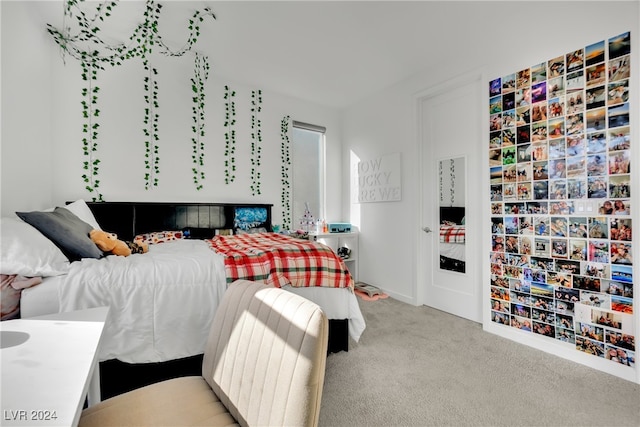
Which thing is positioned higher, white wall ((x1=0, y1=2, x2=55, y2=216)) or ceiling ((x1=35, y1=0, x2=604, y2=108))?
ceiling ((x1=35, y1=0, x2=604, y2=108))

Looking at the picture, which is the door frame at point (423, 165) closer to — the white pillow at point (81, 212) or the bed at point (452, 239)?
the bed at point (452, 239)

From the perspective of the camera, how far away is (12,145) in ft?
6.70

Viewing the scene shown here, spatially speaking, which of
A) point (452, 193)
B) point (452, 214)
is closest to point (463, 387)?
point (452, 214)


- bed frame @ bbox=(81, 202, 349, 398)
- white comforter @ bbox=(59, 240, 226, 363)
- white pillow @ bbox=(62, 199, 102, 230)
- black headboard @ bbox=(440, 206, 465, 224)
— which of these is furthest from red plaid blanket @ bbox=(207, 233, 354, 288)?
black headboard @ bbox=(440, 206, 465, 224)

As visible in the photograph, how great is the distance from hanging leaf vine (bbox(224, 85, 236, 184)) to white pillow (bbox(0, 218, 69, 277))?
2.25 m

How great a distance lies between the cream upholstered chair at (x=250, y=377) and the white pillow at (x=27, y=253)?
3.02ft

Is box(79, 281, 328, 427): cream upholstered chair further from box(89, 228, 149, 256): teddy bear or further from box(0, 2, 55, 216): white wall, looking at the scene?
box(0, 2, 55, 216): white wall

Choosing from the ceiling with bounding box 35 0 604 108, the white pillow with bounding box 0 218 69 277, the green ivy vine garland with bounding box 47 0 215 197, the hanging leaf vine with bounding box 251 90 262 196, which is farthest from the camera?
the hanging leaf vine with bounding box 251 90 262 196

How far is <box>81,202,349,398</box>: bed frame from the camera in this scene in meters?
1.67

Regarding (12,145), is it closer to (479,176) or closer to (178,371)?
(178,371)

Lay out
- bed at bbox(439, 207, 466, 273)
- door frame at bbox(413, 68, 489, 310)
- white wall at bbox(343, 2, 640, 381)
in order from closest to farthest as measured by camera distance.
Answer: white wall at bbox(343, 2, 640, 381) < door frame at bbox(413, 68, 489, 310) < bed at bbox(439, 207, 466, 273)

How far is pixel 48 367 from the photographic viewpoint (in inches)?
28.7

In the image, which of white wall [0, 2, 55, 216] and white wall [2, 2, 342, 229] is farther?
white wall [2, 2, 342, 229]

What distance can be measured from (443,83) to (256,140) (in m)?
2.39
